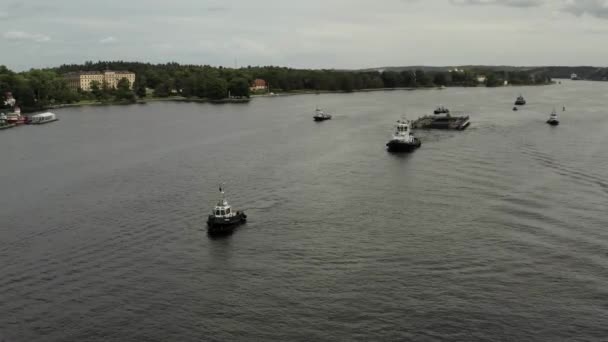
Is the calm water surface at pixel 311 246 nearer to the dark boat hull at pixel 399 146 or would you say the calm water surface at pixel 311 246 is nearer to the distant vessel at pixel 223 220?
the distant vessel at pixel 223 220

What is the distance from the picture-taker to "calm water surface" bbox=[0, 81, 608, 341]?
31703mm

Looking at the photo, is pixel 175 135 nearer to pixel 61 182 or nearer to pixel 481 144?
pixel 61 182

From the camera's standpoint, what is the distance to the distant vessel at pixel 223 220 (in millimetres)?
45625

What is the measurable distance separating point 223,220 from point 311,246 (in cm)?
763

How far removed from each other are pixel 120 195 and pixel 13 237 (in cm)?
1346

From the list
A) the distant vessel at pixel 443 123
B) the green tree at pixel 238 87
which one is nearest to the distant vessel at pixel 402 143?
the distant vessel at pixel 443 123

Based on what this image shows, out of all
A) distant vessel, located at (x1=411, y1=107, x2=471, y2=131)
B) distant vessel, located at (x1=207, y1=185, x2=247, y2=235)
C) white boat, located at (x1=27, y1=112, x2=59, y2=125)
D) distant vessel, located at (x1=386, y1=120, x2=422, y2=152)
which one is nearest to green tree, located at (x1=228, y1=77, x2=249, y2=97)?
white boat, located at (x1=27, y1=112, x2=59, y2=125)

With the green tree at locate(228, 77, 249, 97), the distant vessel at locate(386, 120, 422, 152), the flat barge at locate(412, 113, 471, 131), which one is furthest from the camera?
the green tree at locate(228, 77, 249, 97)

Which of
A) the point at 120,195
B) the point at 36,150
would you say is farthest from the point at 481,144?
the point at 36,150

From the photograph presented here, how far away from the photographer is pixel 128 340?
30.2 m

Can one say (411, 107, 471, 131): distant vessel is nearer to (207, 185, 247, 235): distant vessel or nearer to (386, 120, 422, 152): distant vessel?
(386, 120, 422, 152): distant vessel

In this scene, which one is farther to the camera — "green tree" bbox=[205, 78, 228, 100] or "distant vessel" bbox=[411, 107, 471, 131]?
"green tree" bbox=[205, 78, 228, 100]

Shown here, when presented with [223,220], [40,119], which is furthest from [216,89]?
[223,220]

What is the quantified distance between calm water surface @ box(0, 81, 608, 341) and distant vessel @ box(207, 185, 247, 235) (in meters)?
0.99
